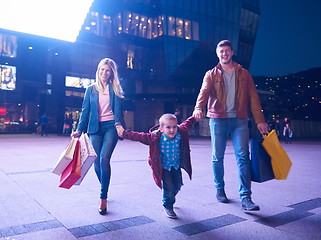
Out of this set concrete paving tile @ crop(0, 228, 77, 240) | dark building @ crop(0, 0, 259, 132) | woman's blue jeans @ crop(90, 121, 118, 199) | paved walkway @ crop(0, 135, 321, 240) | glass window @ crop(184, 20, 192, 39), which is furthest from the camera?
glass window @ crop(184, 20, 192, 39)

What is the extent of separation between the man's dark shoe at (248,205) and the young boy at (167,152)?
0.78 meters

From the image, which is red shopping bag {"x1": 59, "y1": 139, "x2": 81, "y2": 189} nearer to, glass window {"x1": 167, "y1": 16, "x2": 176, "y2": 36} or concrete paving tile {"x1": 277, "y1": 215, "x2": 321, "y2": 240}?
concrete paving tile {"x1": 277, "y1": 215, "x2": 321, "y2": 240}

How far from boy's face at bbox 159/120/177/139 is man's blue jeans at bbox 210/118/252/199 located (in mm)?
859

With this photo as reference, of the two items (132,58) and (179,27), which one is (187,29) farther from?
(132,58)

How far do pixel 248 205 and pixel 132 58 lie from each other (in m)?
33.7

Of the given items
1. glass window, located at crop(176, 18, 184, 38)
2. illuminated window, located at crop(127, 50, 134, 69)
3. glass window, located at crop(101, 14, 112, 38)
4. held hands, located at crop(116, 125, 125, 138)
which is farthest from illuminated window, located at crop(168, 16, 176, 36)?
held hands, located at crop(116, 125, 125, 138)

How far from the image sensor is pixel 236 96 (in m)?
3.88

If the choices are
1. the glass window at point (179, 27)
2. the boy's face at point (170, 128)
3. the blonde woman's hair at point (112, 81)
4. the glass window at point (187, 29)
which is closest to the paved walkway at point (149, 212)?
the boy's face at point (170, 128)

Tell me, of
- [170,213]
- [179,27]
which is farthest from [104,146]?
[179,27]

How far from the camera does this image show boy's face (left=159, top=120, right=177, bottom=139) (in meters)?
3.28

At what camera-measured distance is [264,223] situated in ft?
9.87

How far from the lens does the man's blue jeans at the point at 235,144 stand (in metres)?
3.69

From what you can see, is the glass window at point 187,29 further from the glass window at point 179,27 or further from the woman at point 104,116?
the woman at point 104,116

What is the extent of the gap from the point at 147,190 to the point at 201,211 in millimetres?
1310
